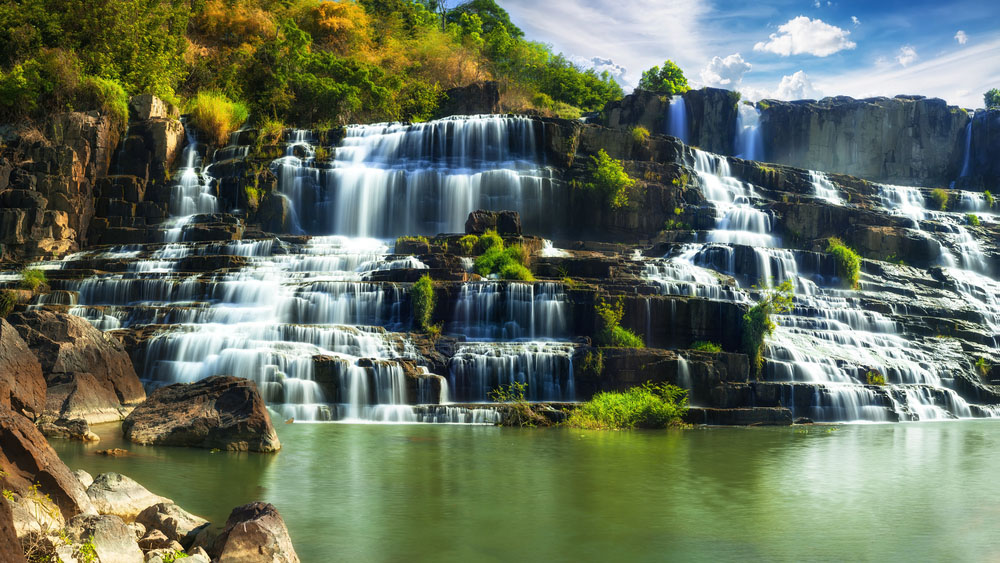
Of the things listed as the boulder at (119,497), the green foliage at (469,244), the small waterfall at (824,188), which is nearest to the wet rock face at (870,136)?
the small waterfall at (824,188)

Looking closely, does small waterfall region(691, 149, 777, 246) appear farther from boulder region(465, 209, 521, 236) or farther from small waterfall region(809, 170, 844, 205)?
boulder region(465, 209, 521, 236)

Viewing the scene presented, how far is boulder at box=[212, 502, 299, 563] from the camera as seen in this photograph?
6.07m

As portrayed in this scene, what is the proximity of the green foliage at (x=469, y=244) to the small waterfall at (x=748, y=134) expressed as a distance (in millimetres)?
26467

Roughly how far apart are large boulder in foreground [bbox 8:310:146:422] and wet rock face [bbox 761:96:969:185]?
40.4m

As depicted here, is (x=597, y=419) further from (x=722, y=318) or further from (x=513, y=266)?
(x=513, y=266)

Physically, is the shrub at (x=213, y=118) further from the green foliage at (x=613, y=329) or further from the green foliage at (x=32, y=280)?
the green foliage at (x=613, y=329)

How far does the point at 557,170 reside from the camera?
33125 millimetres

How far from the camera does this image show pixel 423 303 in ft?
65.5

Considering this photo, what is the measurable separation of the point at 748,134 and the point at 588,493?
41.2 m

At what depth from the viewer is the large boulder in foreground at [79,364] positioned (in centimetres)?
1365

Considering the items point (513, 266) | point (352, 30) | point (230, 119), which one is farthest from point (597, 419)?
point (352, 30)

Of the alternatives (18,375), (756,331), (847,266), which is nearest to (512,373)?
(756,331)

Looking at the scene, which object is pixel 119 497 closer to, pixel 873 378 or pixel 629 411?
pixel 629 411

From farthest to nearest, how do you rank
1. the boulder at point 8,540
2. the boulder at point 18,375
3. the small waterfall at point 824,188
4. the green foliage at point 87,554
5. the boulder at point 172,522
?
the small waterfall at point 824,188
the boulder at point 18,375
the boulder at point 172,522
the green foliage at point 87,554
the boulder at point 8,540
